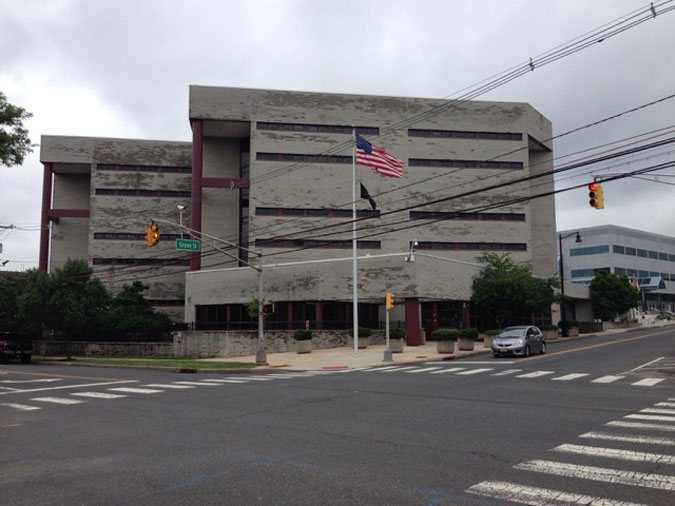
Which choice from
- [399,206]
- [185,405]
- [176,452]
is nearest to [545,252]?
[399,206]

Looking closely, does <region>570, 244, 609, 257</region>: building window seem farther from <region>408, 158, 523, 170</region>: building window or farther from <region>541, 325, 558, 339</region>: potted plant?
<region>541, 325, 558, 339</region>: potted plant

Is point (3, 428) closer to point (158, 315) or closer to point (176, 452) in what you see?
point (176, 452)

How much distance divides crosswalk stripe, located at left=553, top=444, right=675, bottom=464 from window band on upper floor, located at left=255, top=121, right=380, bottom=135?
158 feet

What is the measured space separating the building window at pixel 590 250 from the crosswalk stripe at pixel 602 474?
108 metres

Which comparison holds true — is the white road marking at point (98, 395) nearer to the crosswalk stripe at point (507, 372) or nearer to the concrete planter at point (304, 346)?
the crosswalk stripe at point (507, 372)

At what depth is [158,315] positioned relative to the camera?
4978cm

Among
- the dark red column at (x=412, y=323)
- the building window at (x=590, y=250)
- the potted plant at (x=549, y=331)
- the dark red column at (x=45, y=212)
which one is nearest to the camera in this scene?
the dark red column at (x=412, y=323)

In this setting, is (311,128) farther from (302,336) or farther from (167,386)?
(167,386)

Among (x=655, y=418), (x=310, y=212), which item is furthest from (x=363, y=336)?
(x=655, y=418)

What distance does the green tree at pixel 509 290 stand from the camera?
39.8 metres

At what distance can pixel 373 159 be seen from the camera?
27.8m

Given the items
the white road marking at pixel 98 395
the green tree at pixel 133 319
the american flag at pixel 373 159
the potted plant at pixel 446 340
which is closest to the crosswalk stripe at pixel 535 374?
the potted plant at pixel 446 340

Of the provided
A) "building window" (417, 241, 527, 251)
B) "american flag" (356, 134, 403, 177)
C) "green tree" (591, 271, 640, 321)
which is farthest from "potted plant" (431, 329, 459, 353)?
"green tree" (591, 271, 640, 321)

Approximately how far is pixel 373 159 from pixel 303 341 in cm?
1342
